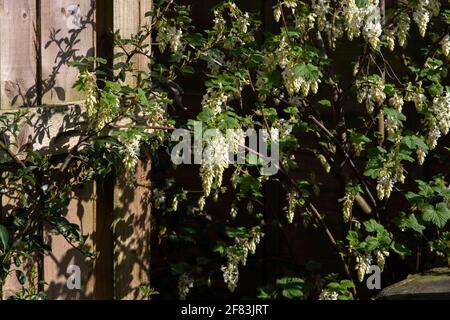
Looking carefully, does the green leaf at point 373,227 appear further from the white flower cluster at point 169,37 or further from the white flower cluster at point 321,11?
the white flower cluster at point 169,37

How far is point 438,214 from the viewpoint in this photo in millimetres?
4117

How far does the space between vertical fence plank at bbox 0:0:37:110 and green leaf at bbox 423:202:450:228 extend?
172 cm

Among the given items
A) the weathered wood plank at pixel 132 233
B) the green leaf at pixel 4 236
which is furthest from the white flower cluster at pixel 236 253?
the green leaf at pixel 4 236

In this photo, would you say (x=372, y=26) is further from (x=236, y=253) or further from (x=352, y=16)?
(x=236, y=253)

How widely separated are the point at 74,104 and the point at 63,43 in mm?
243

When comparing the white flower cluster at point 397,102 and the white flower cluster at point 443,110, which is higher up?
the white flower cluster at point 397,102

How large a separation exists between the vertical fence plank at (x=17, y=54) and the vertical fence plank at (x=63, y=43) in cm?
7

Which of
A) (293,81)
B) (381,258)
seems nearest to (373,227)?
(381,258)

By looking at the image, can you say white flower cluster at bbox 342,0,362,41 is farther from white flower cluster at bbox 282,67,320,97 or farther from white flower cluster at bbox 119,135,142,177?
white flower cluster at bbox 119,135,142,177

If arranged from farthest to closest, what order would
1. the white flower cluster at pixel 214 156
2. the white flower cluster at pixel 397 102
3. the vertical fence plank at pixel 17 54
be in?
the white flower cluster at pixel 397 102
the white flower cluster at pixel 214 156
the vertical fence plank at pixel 17 54

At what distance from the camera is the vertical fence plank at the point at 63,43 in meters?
3.67

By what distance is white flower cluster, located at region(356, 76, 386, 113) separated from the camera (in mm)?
4332

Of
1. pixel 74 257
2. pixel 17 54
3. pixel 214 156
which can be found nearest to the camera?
pixel 17 54

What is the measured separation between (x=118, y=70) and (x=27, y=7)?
67 cm
